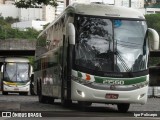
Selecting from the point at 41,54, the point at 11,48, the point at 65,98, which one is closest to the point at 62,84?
the point at 65,98

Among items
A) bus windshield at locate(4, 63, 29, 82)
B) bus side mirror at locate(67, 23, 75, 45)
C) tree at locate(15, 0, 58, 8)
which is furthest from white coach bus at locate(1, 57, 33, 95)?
bus side mirror at locate(67, 23, 75, 45)

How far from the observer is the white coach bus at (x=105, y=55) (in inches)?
703

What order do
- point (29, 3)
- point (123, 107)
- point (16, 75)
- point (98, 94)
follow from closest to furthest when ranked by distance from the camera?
point (98, 94) → point (123, 107) → point (29, 3) → point (16, 75)

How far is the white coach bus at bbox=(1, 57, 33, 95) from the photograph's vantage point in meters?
47.4

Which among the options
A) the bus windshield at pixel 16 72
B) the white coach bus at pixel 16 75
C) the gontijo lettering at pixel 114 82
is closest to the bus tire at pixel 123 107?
the gontijo lettering at pixel 114 82

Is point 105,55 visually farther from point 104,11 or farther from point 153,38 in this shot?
point 153,38

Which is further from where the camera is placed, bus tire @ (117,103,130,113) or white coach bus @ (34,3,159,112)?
bus tire @ (117,103,130,113)

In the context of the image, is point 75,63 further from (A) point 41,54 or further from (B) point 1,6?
(B) point 1,6

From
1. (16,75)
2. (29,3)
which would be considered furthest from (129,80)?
(16,75)

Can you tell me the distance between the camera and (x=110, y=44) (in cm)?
1833

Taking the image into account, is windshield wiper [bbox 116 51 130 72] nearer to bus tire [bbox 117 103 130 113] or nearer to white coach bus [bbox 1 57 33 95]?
bus tire [bbox 117 103 130 113]

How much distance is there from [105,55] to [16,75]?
98.7 feet

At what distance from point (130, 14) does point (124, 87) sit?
8.56ft

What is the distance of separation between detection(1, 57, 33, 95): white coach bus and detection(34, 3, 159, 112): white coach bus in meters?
28.6
